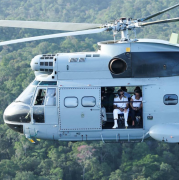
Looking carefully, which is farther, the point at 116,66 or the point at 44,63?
the point at 44,63

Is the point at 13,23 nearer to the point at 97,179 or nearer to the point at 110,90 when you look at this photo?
the point at 110,90

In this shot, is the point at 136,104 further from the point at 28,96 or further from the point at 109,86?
the point at 28,96

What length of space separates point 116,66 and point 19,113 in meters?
4.25

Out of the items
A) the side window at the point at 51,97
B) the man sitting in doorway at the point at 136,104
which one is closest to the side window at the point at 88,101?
the side window at the point at 51,97

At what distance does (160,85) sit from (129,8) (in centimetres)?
17309

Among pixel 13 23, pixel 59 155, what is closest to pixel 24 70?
pixel 59 155

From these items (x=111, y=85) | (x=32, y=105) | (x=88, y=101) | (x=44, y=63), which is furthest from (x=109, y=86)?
(x=32, y=105)

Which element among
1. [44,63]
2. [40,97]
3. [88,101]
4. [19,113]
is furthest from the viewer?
[40,97]

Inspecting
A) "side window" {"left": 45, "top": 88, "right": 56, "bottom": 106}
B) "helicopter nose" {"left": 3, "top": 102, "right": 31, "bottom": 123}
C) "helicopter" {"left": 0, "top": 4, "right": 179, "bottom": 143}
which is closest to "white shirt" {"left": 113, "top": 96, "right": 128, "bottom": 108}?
"helicopter" {"left": 0, "top": 4, "right": 179, "bottom": 143}

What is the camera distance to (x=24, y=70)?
108 m

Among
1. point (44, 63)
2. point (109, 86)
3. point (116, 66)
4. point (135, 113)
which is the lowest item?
point (135, 113)

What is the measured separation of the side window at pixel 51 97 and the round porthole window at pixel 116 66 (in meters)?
2.40

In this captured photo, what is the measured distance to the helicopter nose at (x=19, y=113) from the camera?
20.7m

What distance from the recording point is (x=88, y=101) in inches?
794
